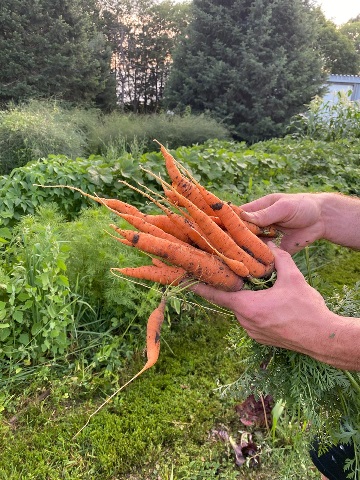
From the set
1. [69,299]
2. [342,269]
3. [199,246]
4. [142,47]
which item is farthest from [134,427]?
[142,47]

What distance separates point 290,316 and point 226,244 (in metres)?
0.43

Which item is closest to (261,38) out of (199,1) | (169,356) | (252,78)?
(252,78)

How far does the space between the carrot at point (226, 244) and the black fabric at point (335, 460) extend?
691mm

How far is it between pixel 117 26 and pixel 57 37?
564cm

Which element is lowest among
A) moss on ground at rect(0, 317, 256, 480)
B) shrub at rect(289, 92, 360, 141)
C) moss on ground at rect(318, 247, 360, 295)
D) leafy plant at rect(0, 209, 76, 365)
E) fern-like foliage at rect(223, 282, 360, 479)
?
moss on ground at rect(0, 317, 256, 480)

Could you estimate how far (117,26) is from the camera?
17969mm

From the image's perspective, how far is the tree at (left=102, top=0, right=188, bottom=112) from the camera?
18.0 m

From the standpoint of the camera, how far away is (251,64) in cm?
1151

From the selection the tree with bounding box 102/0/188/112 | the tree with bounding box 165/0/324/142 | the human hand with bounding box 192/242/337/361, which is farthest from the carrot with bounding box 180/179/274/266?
the tree with bounding box 102/0/188/112

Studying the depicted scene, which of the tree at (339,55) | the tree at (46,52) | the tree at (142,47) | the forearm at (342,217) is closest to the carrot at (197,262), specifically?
the forearm at (342,217)

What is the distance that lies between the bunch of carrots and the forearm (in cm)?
23

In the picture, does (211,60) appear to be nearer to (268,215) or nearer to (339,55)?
(268,215)

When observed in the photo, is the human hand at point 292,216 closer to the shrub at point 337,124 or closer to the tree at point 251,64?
the shrub at point 337,124

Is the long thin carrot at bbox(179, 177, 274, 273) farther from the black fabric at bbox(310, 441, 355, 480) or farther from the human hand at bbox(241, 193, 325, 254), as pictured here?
the black fabric at bbox(310, 441, 355, 480)
